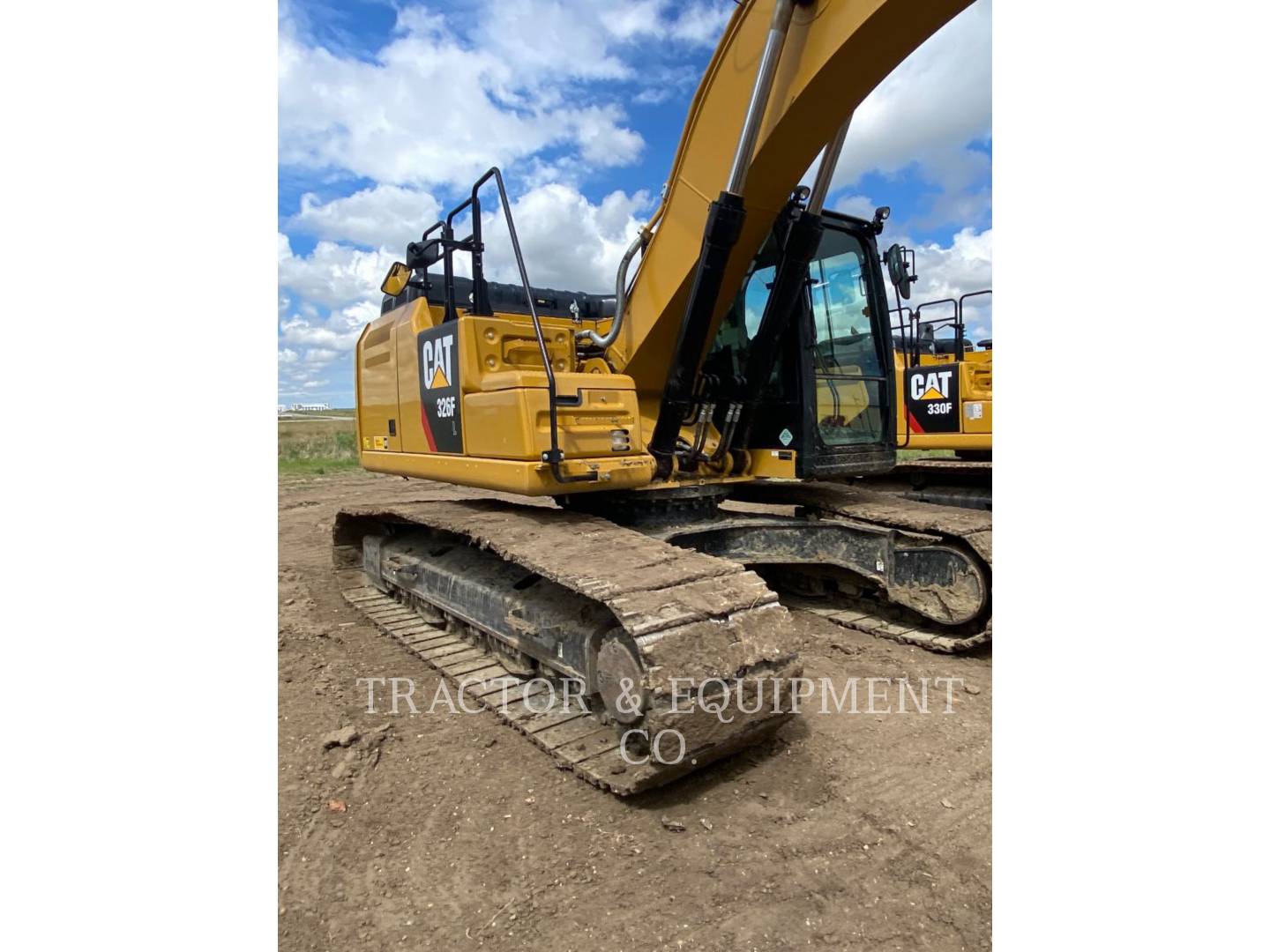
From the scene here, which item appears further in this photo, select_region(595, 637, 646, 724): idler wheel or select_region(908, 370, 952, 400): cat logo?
select_region(908, 370, 952, 400): cat logo

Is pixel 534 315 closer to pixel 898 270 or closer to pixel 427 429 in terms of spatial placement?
pixel 427 429

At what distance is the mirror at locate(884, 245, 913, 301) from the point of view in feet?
16.2

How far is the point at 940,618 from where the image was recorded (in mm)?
4602

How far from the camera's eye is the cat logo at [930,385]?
7.98 metres

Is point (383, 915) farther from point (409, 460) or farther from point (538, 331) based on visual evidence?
point (409, 460)

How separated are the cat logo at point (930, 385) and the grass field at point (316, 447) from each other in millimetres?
8319

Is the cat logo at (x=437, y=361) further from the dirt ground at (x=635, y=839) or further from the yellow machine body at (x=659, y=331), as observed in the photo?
the dirt ground at (x=635, y=839)

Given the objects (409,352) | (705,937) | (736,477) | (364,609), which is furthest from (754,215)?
(364,609)

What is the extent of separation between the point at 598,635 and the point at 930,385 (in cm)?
614

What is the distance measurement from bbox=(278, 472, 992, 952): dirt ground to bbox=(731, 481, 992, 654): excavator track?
0.70 m

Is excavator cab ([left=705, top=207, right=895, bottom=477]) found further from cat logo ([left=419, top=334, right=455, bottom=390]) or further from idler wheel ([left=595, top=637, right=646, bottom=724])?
idler wheel ([left=595, top=637, right=646, bottom=724])

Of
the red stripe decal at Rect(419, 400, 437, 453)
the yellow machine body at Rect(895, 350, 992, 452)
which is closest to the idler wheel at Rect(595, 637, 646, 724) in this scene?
the red stripe decal at Rect(419, 400, 437, 453)

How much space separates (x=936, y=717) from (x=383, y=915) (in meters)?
2.60

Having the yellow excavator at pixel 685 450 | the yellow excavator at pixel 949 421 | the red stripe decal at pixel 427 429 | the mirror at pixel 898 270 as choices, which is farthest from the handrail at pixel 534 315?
the yellow excavator at pixel 949 421
